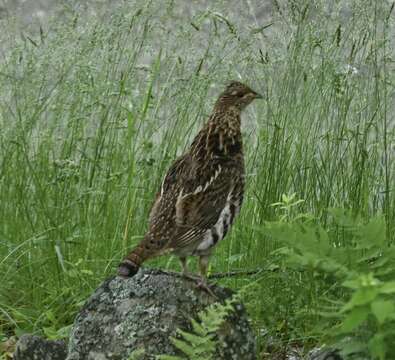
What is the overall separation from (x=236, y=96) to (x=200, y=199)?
0.75 metres

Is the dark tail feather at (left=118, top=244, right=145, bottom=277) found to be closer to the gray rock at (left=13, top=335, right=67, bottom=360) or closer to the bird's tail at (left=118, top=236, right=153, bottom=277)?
the bird's tail at (left=118, top=236, right=153, bottom=277)

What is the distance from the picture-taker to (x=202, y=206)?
16.2 ft

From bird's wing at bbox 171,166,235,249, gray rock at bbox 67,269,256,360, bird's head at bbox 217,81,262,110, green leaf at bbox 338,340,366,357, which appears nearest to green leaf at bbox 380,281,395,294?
green leaf at bbox 338,340,366,357

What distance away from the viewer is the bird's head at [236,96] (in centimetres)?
551

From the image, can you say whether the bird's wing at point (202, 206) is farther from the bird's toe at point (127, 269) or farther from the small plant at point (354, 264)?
the small plant at point (354, 264)

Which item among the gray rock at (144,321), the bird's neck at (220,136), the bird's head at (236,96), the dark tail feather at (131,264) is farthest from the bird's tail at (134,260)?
the bird's head at (236,96)

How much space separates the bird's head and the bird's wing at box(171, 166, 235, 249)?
1.59 feet

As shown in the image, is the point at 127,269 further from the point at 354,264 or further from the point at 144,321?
the point at 354,264

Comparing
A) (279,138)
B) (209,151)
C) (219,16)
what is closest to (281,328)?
(209,151)

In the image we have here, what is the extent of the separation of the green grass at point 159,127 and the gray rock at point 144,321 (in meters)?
1.09

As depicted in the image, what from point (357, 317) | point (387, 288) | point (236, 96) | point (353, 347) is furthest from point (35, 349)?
point (387, 288)

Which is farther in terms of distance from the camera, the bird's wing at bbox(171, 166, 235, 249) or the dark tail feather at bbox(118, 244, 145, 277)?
the bird's wing at bbox(171, 166, 235, 249)

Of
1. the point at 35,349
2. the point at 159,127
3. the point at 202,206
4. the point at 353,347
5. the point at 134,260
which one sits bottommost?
the point at 35,349

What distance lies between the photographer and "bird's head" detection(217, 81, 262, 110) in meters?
5.51
